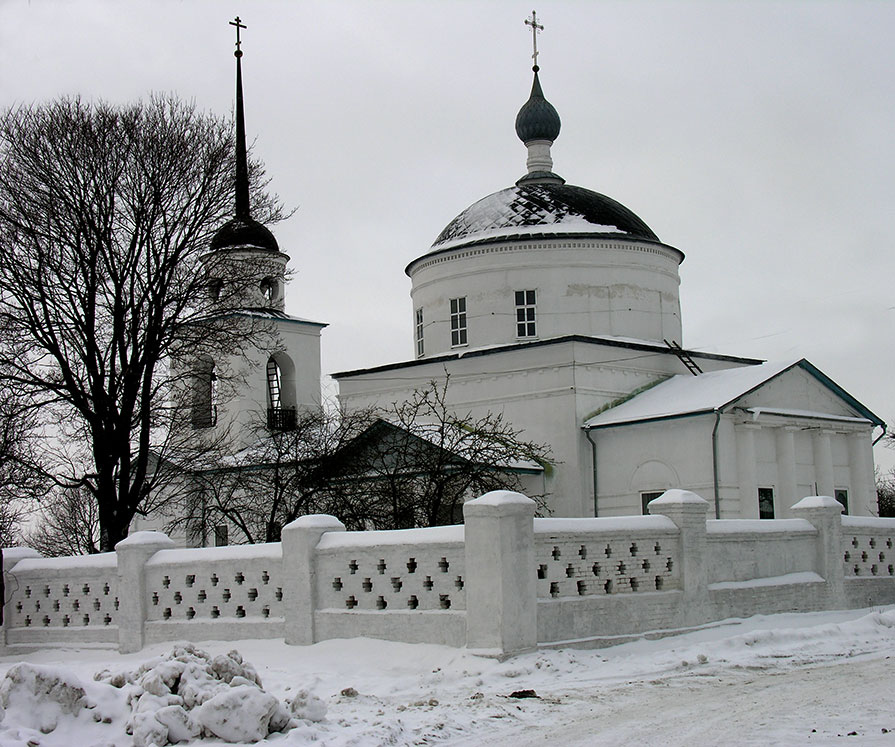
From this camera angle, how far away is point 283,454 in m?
25.8

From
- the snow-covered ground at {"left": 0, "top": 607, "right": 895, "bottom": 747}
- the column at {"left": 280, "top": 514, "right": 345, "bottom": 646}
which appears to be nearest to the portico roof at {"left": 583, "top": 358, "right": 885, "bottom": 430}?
the snow-covered ground at {"left": 0, "top": 607, "right": 895, "bottom": 747}

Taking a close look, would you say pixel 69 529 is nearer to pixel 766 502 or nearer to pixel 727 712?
pixel 766 502

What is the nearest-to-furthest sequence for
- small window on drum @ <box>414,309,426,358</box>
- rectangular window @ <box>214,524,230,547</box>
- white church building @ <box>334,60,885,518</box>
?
white church building @ <box>334,60,885,518</box>, rectangular window @ <box>214,524,230,547</box>, small window on drum @ <box>414,309,426,358</box>

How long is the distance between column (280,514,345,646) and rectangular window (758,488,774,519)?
1435cm

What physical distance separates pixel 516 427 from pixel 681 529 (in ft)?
47.3

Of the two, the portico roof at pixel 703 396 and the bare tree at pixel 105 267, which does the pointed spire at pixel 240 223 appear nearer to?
the bare tree at pixel 105 267

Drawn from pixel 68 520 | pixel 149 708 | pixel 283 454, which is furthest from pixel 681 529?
pixel 68 520

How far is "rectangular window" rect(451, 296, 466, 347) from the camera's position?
1276 inches

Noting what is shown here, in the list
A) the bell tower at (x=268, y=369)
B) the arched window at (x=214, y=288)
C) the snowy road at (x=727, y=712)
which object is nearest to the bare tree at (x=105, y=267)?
the arched window at (x=214, y=288)

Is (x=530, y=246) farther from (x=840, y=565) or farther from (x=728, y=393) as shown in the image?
(x=840, y=565)

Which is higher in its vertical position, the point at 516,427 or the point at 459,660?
the point at 516,427

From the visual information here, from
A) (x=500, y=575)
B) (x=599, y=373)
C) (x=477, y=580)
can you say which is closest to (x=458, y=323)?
(x=599, y=373)

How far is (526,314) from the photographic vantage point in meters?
31.6

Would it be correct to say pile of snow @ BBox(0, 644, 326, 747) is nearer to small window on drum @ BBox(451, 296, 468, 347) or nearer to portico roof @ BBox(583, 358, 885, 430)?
portico roof @ BBox(583, 358, 885, 430)
